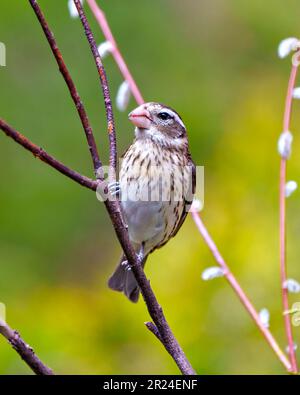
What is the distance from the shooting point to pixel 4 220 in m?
6.88

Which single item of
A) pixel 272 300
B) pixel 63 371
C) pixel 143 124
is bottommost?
pixel 63 371

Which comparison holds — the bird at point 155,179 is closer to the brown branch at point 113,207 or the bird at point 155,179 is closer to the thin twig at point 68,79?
the brown branch at point 113,207

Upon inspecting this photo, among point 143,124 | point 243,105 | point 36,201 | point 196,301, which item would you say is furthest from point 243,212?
point 36,201

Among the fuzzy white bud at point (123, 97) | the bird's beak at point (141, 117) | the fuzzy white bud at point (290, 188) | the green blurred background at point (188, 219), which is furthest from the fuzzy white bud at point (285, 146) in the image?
the green blurred background at point (188, 219)

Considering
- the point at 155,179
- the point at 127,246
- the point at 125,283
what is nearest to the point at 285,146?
the point at 127,246

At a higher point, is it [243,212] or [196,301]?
[243,212]

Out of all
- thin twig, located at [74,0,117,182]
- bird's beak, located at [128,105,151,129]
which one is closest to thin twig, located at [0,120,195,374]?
thin twig, located at [74,0,117,182]

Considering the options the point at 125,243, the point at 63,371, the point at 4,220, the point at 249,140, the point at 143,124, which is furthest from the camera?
the point at 4,220

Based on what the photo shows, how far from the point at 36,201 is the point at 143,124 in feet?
10.0

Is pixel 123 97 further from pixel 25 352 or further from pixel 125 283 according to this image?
pixel 25 352

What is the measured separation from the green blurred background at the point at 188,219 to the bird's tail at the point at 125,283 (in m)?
0.28

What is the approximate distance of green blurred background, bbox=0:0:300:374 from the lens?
458 centimetres

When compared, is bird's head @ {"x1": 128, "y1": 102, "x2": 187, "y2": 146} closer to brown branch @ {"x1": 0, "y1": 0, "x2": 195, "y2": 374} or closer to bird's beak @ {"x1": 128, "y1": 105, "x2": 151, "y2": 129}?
bird's beak @ {"x1": 128, "y1": 105, "x2": 151, "y2": 129}

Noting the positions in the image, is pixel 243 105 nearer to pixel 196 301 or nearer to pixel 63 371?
pixel 196 301
